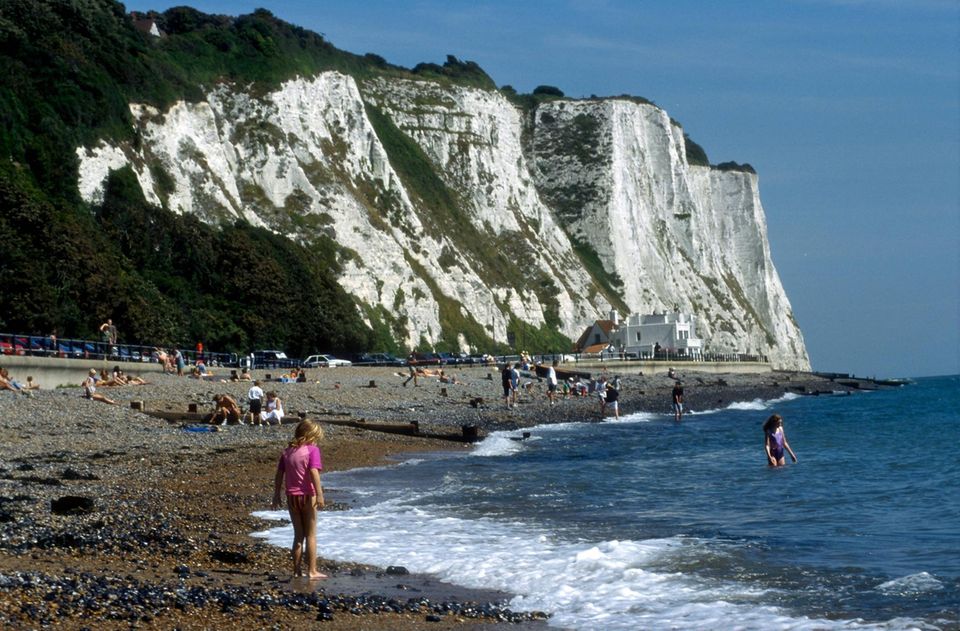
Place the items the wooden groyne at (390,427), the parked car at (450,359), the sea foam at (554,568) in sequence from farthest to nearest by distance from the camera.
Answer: the parked car at (450,359) → the wooden groyne at (390,427) → the sea foam at (554,568)

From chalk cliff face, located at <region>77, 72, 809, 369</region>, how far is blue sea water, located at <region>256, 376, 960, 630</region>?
3776cm

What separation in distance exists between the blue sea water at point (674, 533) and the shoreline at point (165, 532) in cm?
78

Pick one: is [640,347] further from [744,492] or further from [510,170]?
[744,492]

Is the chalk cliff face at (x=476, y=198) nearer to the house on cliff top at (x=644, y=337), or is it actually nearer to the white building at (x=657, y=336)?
the house on cliff top at (x=644, y=337)

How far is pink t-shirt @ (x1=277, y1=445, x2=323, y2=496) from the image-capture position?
9406 millimetres

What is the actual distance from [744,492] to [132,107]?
50.1m

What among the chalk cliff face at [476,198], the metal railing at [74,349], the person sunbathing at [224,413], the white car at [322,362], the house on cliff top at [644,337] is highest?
the chalk cliff face at [476,198]

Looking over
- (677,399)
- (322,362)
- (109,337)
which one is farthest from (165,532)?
(322,362)

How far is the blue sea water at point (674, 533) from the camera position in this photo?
373 inches

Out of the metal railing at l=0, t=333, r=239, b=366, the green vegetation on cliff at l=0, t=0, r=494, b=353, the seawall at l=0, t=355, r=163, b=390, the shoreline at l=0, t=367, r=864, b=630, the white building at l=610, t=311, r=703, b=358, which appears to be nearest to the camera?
the shoreline at l=0, t=367, r=864, b=630

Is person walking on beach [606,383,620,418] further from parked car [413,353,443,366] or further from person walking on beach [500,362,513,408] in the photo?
parked car [413,353,443,366]

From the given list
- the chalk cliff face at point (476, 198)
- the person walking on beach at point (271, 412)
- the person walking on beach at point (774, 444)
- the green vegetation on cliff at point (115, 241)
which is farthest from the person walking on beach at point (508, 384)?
the chalk cliff face at point (476, 198)

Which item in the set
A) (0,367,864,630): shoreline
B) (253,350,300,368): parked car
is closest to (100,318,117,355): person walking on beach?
(0,367,864,630): shoreline

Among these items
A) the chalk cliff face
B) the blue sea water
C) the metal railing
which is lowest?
the blue sea water
